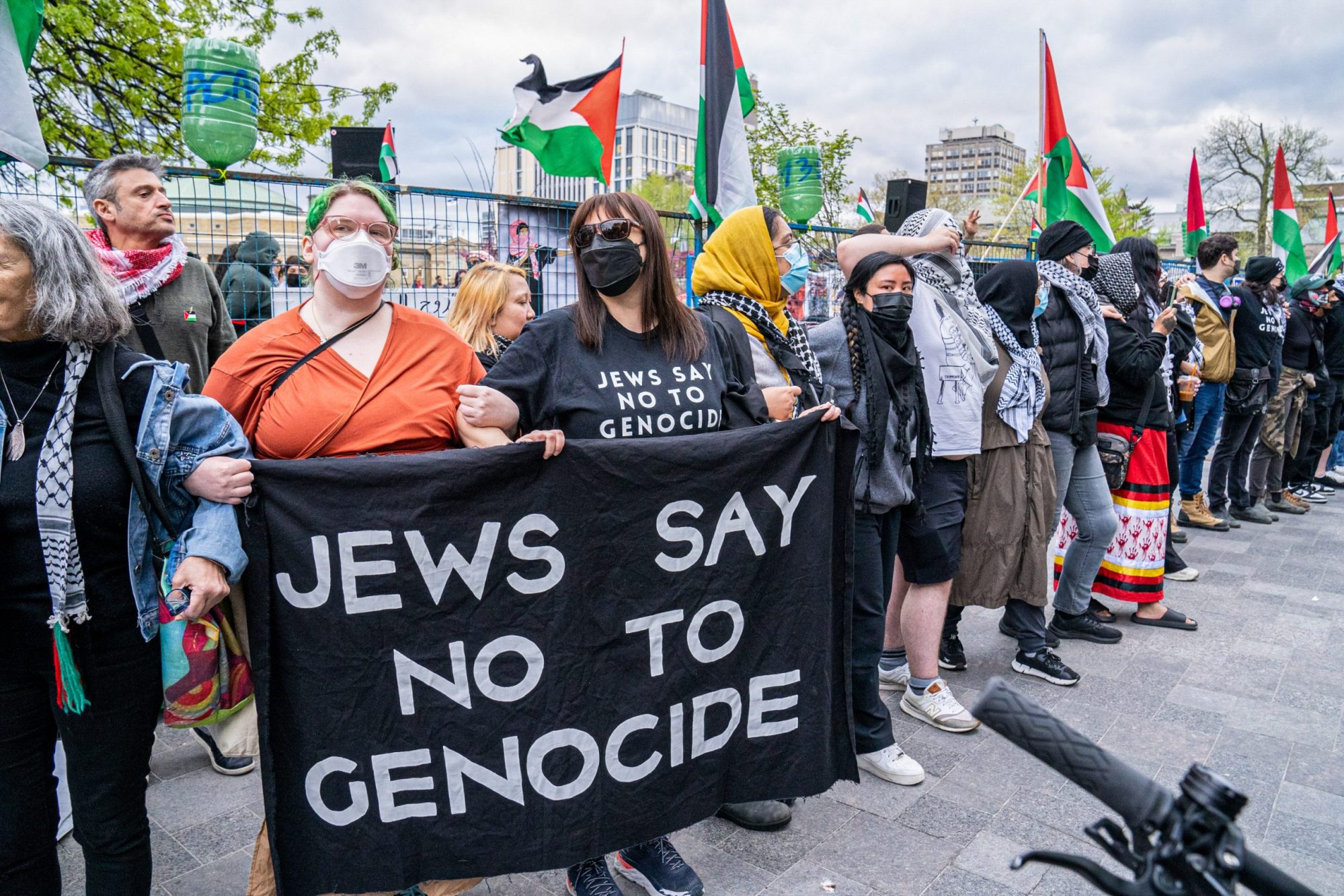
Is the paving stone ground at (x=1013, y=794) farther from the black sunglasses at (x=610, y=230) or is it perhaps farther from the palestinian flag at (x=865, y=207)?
the palestinian flag at (x=865, y=207)

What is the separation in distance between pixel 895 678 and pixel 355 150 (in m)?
4.70

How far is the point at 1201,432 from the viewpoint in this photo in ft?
24.1

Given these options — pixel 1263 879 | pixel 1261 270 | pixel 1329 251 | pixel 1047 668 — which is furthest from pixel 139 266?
pixel 1329 251

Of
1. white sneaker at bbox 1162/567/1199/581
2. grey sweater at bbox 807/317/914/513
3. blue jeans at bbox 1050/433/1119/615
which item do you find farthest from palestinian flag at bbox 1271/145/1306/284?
grey sweater at bbox 807/317/914/513

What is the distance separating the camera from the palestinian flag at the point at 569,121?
217 inches

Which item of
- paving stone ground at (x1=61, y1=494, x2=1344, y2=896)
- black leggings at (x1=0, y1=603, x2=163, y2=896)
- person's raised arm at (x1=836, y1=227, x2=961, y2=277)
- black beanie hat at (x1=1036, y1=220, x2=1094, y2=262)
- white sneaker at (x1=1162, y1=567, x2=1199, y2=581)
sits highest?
black beanie hat at (x1=1036, y1=220, x2=1094, y2=262)

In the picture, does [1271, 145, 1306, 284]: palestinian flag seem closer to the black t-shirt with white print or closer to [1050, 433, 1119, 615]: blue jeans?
[1050, 433, 1119, 615]: blue jeans

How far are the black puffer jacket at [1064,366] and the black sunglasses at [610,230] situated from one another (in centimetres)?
265

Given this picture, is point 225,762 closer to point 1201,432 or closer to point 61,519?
point 61,519

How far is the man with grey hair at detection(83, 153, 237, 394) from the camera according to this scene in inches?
140

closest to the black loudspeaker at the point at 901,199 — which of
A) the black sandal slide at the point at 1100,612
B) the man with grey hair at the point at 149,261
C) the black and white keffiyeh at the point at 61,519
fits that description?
the black sandal slide at the point at 1100,612

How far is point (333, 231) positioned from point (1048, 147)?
20.4 ft

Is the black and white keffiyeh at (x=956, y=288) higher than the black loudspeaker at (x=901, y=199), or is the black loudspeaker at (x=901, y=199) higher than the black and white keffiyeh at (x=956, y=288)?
the black loudspeaker at (x=901, y=199)

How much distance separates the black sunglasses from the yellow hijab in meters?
0.55
